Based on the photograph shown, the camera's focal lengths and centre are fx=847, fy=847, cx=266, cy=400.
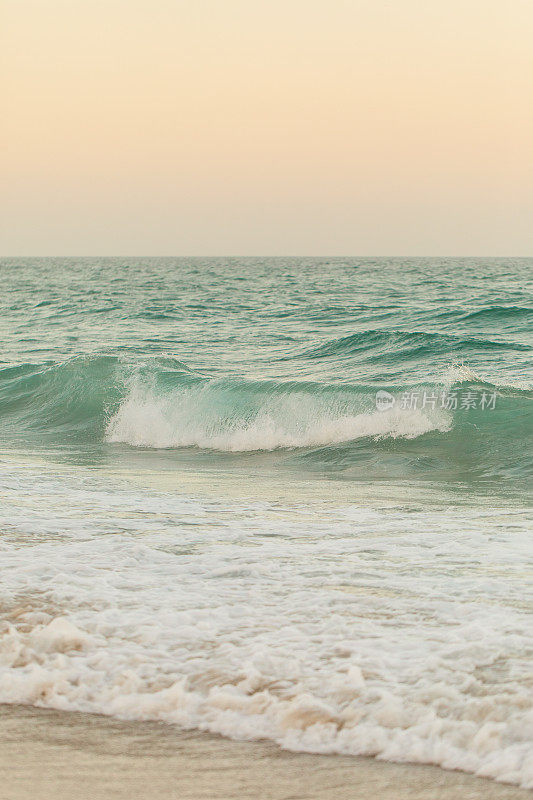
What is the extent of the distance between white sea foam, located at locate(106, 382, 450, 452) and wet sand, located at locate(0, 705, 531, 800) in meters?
7.79

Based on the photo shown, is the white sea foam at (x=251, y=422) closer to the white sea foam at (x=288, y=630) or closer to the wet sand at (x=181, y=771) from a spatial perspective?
the white sea foam at (x=288, y=630)

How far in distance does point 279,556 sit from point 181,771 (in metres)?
2.36

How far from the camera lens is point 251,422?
11.5 m

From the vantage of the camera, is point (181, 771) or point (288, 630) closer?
point (181, 771)

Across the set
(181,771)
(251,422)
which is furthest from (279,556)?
(251,422)

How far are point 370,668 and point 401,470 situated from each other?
18.6 ft

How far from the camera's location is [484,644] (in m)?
3.64

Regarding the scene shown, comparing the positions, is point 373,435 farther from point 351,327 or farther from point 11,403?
point 351,327

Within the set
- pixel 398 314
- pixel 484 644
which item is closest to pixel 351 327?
pixel 398 314

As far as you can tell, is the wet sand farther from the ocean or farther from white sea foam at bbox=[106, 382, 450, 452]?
white sea foam at bbox=[106, 382, 450, 452]

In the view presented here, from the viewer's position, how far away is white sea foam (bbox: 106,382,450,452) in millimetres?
10859

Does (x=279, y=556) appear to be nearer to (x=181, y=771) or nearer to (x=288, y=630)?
(x=288, y=630)

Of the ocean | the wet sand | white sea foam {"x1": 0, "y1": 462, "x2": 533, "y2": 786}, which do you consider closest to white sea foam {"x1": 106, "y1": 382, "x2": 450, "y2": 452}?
the ocean

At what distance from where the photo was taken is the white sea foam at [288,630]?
10.1 feet
